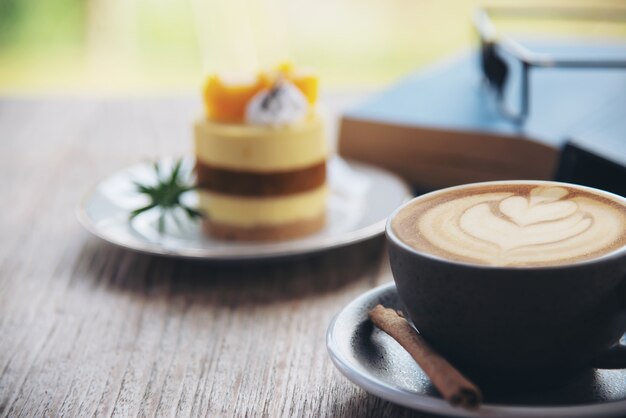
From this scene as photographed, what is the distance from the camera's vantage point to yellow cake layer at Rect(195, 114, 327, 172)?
3.43ft

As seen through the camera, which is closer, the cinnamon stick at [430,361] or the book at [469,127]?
the cinnamon stick at [430,361]

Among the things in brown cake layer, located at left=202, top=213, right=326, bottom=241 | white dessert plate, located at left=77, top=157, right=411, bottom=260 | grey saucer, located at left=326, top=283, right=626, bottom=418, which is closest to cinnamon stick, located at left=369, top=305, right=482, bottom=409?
grey saucer, located at left=326, top=283, right=626, bottom=418

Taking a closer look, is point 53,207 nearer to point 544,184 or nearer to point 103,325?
point 103,325

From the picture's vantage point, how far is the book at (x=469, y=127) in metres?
1.04

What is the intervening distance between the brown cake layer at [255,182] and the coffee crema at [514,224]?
16.3 inches

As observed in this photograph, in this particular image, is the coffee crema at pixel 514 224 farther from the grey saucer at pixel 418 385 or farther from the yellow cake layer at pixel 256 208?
the yellow cake layer at pixel 256 208

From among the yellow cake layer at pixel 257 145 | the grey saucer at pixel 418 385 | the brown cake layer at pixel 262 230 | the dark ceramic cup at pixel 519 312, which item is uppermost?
the dark ceramic cup at pixel 519 312

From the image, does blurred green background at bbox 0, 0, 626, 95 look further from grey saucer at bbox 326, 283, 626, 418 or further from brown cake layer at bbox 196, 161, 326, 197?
grey saucer at bbox 326, 283, 626, 418

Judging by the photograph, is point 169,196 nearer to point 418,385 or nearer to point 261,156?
point 261,156

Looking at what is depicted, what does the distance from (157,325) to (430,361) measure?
330 mm

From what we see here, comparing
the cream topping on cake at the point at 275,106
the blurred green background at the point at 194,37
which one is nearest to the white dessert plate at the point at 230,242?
the cream topping on cake at the point at 275,106

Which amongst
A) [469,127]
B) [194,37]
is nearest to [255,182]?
[469,127]

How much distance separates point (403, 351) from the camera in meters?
0.65

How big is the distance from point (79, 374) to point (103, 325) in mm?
106
